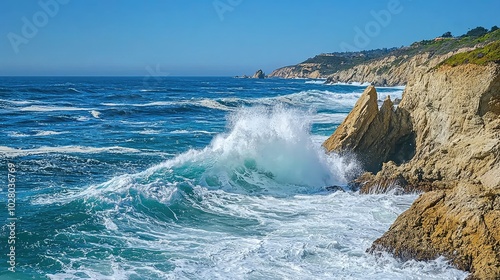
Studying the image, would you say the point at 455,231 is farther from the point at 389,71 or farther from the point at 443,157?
the point at 389,71

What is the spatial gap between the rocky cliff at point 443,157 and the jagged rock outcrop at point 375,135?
37 mm

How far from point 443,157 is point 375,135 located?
3.15m

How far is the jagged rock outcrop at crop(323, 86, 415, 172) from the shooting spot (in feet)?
59.5

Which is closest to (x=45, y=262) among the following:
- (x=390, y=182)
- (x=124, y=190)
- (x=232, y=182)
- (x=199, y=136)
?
(x=124, y=190)

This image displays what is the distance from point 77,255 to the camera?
1095 centimetres

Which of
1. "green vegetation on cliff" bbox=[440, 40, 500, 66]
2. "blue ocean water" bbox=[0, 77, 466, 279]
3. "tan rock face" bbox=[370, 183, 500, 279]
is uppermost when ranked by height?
"green vegetation on cliff" bbox=[440, 40, 500, 66]

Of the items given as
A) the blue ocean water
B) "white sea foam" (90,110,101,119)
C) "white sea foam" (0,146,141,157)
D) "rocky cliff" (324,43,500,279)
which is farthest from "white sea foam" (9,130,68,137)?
"rocky cliff" (324,43,500,279)

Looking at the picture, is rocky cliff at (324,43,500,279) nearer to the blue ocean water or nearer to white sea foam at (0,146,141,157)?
the blue ocean water

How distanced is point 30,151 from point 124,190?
1036cm

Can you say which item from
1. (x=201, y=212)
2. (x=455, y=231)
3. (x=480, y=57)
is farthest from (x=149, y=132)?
(x=455, y=231)

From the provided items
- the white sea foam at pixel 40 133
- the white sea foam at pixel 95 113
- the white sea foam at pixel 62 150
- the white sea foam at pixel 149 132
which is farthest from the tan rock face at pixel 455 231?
the white sea foam at pixel 95 113

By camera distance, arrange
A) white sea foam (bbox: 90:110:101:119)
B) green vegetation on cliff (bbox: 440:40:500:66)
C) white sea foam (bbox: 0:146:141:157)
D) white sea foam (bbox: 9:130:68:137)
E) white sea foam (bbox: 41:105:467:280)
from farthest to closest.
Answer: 1. white sea foam (bbox: 90:110:101:119)
2. white sea foam (bbox: 9:130:68:137)
3. white sea foam (bbox: 0:146:141:157)
4. green vegetation on cliff (bbox: 440:40:500:66)
5. white sea foam (bbox: 41:105:467:280)

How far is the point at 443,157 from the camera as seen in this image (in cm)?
1559

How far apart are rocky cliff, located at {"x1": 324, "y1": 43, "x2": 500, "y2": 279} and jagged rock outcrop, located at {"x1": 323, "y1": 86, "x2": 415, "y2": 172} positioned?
0.12 feet
